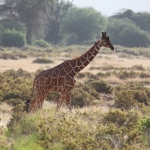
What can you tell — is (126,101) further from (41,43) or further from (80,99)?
(41,43)

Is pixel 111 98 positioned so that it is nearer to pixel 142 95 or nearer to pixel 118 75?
pixel 142 95

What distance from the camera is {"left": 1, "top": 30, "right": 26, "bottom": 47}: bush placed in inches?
2317

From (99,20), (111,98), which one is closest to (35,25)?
(99,20)

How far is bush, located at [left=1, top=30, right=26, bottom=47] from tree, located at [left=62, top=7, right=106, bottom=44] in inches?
702

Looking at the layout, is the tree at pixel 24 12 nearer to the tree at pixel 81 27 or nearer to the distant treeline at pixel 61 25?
the distant treeline at pixel 61 25

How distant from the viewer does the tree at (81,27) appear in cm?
7712

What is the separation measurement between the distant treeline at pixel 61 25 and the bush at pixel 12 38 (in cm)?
158

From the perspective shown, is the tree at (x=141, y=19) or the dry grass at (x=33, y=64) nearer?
the dry grass at (x=33, y=64)

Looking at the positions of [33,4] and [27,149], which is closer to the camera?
[27,149]

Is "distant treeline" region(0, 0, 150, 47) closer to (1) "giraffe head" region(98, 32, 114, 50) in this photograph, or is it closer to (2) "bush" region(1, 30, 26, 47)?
(2) "bush" region(1, 30, 26, 47)

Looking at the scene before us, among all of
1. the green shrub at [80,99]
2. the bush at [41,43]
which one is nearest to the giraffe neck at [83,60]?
the green shrub at [80,99]

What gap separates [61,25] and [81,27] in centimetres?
356

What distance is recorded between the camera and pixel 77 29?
77.4 metres

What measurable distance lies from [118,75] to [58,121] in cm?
1531
